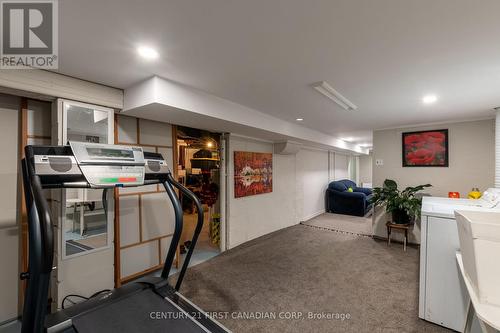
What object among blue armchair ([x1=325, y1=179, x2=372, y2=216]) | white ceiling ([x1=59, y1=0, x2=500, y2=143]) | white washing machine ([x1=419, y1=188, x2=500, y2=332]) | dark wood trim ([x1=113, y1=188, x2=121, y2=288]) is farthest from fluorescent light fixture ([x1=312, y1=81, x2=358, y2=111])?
blue armchair ([x1=325, y1=179, x2=372, y2=216])

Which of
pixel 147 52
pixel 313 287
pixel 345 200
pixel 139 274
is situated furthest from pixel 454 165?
pixel 139 274

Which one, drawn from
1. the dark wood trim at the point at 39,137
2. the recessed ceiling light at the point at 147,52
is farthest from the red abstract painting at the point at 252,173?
the dark wood trim at the point at 39,137

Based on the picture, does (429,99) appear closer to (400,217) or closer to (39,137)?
(400,217)

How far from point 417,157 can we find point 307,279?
3.26 meters

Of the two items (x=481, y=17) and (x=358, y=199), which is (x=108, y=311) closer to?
(x=481, y=17)

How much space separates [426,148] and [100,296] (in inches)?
207

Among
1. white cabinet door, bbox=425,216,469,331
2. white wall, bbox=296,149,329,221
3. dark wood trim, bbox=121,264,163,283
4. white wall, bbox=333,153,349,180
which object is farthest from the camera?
white wall, bbox=333,153,349,180

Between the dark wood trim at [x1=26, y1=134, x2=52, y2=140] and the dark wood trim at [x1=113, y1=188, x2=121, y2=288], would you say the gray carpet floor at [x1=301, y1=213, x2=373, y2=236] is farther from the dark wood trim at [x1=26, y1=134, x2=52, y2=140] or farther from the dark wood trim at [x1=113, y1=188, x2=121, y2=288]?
the dark wood trim at [x1=26, y1=134, x2=52, y2=140]

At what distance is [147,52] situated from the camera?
1625mm

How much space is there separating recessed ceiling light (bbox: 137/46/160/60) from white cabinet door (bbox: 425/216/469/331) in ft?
8.91

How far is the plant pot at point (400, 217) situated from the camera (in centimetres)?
382

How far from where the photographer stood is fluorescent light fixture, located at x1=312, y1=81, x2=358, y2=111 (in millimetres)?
2248

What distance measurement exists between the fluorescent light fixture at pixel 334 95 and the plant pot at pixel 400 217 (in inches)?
84.3

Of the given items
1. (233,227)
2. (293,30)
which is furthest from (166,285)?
(293,30)
